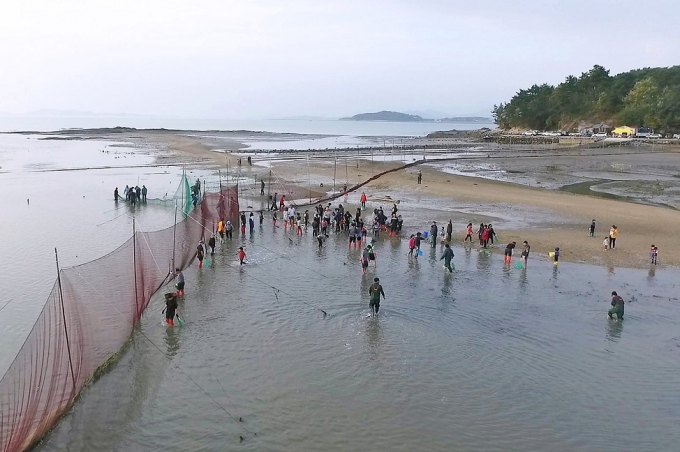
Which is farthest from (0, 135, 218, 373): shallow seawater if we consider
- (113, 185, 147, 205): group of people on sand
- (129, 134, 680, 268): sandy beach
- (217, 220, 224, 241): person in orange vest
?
(129, 134, 680, 268): sandy beach

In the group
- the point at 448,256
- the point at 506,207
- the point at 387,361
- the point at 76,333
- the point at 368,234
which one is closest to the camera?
the point at 76,333

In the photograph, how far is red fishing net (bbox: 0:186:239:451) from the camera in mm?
10711

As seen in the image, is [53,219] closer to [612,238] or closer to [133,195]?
[133,195]

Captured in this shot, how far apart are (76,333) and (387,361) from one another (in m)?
7.54

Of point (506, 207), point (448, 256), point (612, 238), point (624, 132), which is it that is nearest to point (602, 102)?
point (624, 132)

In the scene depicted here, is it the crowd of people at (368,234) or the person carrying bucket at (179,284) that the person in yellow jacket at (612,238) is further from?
the person carrying bucket at (179,284)

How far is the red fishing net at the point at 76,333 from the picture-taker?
35.1 ft

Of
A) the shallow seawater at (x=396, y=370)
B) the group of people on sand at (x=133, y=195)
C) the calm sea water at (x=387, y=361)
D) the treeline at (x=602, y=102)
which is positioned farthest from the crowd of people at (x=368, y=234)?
the treeline at (x=602, y=102)

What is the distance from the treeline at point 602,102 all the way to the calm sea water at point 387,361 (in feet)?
314

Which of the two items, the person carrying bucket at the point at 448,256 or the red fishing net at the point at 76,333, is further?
the person carrying bucket at the point at 448,256

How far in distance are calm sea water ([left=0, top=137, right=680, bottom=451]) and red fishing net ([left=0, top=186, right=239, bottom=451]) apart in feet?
1.50

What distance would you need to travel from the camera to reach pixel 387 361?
1405 cm

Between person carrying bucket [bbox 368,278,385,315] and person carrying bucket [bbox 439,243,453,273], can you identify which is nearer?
person carrying bucket [bbox 368,278,385,315]

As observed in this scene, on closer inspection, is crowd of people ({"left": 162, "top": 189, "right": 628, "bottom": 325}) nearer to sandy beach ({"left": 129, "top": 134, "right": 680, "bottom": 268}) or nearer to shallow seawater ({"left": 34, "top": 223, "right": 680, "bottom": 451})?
sandy beach ({"left": 129, "top": 134, "right": 680, "bottom": 268})
